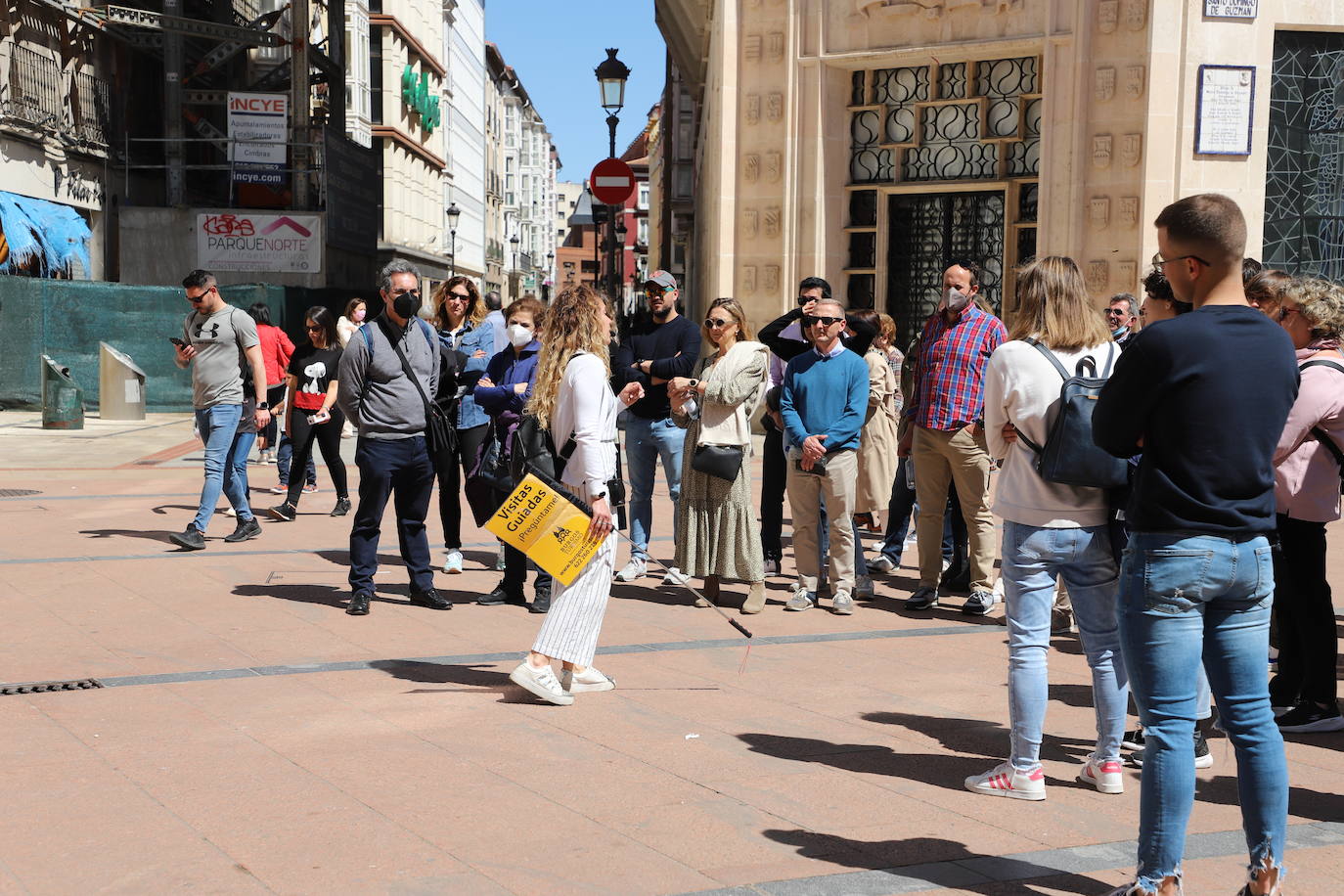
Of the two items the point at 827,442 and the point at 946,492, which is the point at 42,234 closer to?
the point at 827,442

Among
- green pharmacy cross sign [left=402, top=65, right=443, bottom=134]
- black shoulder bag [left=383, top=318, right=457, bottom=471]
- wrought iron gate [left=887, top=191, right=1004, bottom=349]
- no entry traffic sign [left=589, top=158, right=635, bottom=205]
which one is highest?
green pharmacy cross sign [left=402, top=65, right=443, bottom=134]

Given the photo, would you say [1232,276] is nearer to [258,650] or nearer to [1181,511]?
[1181,511]

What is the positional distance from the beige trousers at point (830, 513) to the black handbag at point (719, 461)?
42cm

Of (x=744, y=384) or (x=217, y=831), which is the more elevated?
(x=744, y=384)

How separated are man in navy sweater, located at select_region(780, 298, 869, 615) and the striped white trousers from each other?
2.30 m

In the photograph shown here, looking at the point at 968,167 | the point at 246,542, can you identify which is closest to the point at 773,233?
the point at 968,167

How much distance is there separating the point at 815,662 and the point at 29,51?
24623mm

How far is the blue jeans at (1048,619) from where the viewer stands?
15.9 ft

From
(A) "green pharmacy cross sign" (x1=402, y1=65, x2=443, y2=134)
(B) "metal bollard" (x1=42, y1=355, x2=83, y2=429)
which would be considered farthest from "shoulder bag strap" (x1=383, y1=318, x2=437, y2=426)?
(A) "green pharmacy cross sign" (x1=402, y1=65, x2=443, y2=134)

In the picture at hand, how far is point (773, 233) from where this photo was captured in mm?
17750

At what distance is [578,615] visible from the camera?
20.4ft

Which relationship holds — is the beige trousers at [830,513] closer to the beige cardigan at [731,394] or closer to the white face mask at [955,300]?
the beige cardigan at [731,394]

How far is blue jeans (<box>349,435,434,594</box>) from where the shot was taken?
26.9ft

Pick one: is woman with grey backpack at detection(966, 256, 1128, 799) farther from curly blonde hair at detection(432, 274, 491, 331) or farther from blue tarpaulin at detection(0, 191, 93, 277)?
blue tarpaulin at detection(0, 191, 93, 277)
